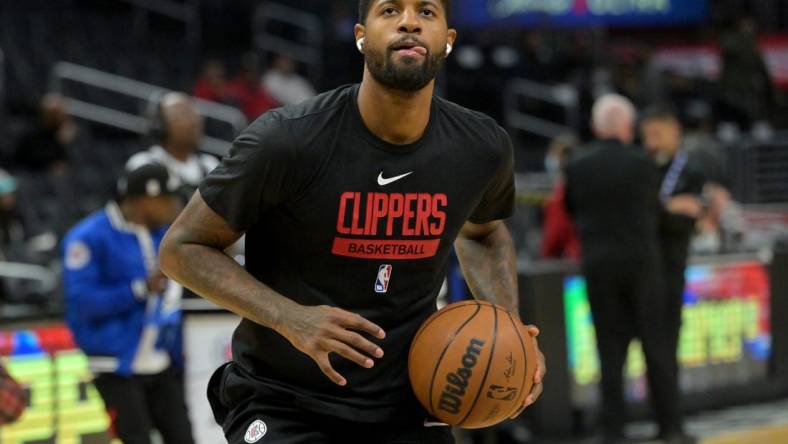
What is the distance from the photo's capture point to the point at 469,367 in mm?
3613

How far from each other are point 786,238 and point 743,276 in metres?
2.34

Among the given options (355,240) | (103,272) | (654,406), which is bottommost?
(654,406)

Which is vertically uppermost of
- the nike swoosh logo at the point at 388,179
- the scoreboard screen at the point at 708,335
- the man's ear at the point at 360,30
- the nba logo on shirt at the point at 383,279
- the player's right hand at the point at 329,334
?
the man's ear at the point at 360,30

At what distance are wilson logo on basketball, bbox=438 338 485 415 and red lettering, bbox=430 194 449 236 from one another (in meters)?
0.35

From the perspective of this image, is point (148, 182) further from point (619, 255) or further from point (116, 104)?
point (116, 104)

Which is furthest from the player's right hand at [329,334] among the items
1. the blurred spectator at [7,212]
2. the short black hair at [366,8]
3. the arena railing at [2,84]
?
the arena railing at [2,84]

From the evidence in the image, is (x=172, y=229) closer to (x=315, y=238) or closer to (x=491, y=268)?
(x=315, y=238)

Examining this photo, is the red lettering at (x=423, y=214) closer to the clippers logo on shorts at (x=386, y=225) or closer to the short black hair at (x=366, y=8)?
the clippers logo on shorts at (x=386, y=225)

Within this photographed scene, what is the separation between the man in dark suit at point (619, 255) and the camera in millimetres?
8336

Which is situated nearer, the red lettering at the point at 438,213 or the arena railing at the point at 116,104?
the red lettering at the point at 438,213

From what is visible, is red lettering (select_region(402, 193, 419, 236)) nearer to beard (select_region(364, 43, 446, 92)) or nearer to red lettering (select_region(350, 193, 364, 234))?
red lettering (select_region(350, 193, 364, 234))

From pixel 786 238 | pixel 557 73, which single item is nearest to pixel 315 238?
pixel 786 238

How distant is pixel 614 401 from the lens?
28.1 ft

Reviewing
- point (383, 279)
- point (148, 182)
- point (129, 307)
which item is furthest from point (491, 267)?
point (129, 307)
